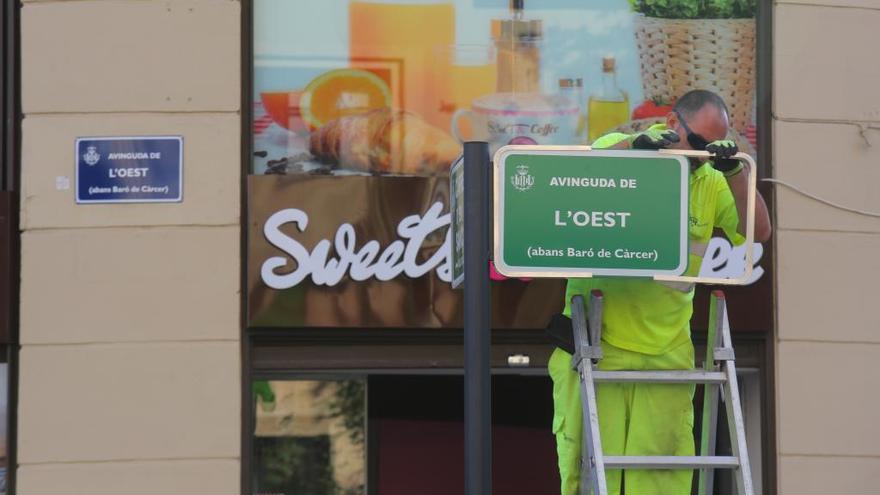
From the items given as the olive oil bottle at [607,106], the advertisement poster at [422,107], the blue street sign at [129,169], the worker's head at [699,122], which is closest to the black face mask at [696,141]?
the worker's head at [699,122]

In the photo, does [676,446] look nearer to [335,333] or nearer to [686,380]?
[686,380]

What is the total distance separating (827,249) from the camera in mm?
9102

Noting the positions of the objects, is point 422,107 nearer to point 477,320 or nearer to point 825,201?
point 825,201

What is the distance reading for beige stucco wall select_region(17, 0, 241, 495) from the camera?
28.6ft

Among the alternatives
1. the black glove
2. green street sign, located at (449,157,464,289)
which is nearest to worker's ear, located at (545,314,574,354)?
green street sign, located at (449,157,464,289)

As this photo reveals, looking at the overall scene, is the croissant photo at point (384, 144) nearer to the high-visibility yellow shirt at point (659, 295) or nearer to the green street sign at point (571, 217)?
the high-visibility yellow shirt at point (659, 295)

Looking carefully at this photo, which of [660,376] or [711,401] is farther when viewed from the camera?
[711,401]

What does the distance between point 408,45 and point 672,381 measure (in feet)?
12.6

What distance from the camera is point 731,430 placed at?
581 cm

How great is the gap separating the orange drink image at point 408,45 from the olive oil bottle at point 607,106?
909 mm

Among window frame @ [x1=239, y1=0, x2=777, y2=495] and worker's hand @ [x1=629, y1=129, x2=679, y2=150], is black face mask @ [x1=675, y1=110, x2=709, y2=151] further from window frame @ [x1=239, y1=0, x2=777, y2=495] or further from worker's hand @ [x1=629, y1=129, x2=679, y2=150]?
window frame @ [x1=239, y1=0, x2=777, y2=495]

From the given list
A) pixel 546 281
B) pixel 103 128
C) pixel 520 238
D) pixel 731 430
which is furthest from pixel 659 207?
pixel 103 128

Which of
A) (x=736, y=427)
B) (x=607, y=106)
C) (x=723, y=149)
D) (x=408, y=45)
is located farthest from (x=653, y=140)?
(x=408, y=45)

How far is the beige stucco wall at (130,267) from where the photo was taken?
8.73m
